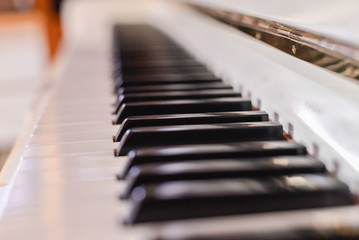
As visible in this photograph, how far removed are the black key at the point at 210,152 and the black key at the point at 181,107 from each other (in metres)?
0.21

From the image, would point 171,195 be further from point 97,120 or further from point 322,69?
point 97,120

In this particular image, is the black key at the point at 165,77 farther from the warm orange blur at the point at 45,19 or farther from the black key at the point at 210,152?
the warm orange blur at the point at 45,19

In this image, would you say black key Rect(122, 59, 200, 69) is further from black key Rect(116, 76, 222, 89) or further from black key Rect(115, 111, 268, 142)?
black key Rect(115, 111, 268, 142)

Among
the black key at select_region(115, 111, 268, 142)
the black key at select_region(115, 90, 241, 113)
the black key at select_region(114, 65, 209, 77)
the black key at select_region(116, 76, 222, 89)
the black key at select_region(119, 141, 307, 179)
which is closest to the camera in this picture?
the black key at select_region(119, 141, 307, 179)

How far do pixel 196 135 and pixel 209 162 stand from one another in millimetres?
117

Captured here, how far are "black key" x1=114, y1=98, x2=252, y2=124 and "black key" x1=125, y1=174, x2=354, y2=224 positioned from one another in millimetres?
318

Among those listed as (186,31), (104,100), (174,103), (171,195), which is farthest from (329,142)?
(186,31)

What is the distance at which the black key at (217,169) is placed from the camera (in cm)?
50

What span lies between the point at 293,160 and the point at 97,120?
39cm

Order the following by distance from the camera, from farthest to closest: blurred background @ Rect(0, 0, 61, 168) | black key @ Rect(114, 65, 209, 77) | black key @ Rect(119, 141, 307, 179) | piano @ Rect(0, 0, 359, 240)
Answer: blurred background @ Rect(0, 0, 61, 168), black key @ Rect(114, 65, 209, 77), black key @ Rect(119, 141, 307, 179), piano @ Rect(0, 0, 359, 240)

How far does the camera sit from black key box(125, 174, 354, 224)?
440mm

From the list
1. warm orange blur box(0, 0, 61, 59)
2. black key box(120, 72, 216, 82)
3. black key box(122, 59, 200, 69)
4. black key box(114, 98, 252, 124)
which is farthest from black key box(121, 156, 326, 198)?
warm orange blur box(0, 0, 61, 59)

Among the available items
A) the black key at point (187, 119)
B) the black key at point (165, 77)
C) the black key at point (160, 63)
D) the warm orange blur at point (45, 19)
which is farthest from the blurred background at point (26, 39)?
the black key at point (187, 119)

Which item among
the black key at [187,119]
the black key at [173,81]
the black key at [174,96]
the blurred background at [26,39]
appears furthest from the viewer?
the blurred background at [26,39]
